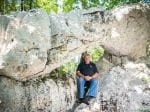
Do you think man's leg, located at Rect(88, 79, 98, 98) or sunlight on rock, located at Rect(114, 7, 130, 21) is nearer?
man's leg, located at Rect(88, 79, 98, 98)

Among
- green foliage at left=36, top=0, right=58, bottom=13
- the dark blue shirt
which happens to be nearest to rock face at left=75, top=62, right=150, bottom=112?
the dark blue shirt

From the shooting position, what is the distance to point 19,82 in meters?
12.0

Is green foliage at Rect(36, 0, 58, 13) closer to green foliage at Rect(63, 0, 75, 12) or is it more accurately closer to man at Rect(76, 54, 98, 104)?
green foliage at Rect(63, 0, 75, 12)

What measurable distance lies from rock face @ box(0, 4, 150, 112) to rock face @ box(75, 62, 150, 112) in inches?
10.9

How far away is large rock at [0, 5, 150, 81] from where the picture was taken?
35.9 ft

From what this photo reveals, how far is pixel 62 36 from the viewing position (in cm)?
1188

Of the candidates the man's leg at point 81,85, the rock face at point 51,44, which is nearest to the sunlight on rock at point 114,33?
the rock face at point 51,44

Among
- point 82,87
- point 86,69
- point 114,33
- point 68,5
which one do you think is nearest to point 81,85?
point 82,87

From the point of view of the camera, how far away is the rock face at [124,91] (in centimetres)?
1174

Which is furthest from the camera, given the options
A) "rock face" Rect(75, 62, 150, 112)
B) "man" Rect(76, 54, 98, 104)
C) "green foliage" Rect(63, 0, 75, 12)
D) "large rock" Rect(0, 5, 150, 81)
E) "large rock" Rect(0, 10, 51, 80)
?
"green foliage" Rect(63, 0, 75, 12)

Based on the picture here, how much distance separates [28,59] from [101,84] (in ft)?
9.10

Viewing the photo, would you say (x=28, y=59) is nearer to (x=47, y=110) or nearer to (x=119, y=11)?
(x=47, y=110)

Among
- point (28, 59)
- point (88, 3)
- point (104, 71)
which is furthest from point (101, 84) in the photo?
point (88, 3)

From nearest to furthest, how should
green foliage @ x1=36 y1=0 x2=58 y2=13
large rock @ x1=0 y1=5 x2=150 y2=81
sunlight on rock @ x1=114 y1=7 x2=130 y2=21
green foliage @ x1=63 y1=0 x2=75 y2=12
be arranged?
large rock @ x1=0 y1=5 x2=150 y2=81 < sunlight on rock @ x1=114 y1=7 x2=130 y2=21 < green foliage @ x1=36 y1=0 x2=58 y2=13 < green foliage @ x1=63 y1=0 x2=75 y2=12
